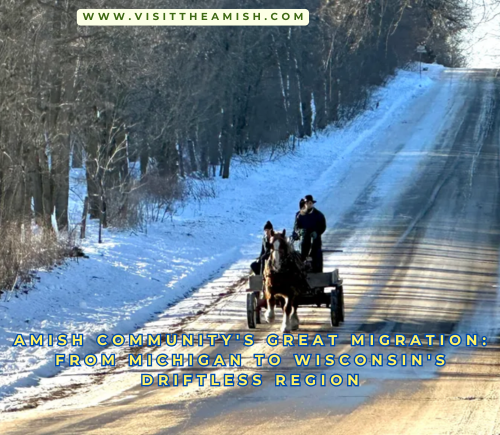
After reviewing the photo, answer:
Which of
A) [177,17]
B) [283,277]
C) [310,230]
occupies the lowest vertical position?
[283,277]

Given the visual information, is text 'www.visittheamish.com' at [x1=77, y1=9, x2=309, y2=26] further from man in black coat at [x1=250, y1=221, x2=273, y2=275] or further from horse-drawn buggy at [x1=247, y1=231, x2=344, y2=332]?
horse-drawn buggy at [x1=247, y1=231, x2=344, y2=332]

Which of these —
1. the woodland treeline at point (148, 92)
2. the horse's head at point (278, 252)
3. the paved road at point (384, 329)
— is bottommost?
the paved road at point (384, 329)

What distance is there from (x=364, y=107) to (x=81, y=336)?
38.3m

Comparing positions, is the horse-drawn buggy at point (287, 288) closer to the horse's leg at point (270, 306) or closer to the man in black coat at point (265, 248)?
the horse's leg at point (270, 306)

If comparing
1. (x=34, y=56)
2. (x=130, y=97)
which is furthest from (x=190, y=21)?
(x=34, y=56)

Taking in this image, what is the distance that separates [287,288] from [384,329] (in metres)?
1.77

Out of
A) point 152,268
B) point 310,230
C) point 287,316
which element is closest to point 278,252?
point 287,316

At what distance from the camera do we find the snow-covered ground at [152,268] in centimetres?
1288

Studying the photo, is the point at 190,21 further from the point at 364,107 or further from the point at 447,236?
the point at 364,107

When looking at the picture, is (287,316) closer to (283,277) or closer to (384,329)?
(283,277)

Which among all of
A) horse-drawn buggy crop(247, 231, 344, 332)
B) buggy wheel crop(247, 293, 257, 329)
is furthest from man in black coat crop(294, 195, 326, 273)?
buggy wheel crop(247, 293, 257, 329)

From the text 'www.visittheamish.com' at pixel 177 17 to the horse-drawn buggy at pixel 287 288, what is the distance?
16.6 feet

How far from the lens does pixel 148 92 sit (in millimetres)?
27531

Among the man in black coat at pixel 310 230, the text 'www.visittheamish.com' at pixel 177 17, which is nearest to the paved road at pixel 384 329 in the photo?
the man in black coat at pixel 310 230
